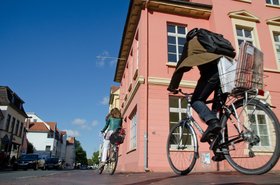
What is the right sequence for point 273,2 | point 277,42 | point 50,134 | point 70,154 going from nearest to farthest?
point 277,42 < point 273,2 < point 50,134 < point 70,154

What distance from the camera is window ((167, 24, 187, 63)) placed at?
11.7m

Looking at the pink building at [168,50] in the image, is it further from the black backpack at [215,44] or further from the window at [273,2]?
the black backpack at [215,44]

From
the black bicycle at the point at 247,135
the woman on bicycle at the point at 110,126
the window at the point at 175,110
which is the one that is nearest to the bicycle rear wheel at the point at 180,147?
the black bicycle at the point at 247,135

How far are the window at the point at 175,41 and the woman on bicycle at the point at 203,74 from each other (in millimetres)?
8071

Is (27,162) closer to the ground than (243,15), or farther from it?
closer to the ground

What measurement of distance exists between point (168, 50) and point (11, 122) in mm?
32458

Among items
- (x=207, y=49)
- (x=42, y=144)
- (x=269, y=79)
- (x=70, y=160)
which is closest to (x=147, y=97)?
(x=269, y=79)

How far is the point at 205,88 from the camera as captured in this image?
137 inches

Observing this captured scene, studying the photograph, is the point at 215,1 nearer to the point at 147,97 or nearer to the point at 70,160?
the point at 147,97

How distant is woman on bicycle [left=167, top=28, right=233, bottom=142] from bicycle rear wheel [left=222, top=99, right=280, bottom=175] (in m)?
0.21

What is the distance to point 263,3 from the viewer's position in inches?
533

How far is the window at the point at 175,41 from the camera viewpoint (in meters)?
11.7

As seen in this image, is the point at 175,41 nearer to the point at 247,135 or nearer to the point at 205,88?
the point at 205,88

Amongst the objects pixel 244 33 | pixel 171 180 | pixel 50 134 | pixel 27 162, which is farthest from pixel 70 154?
pixel 171 180
